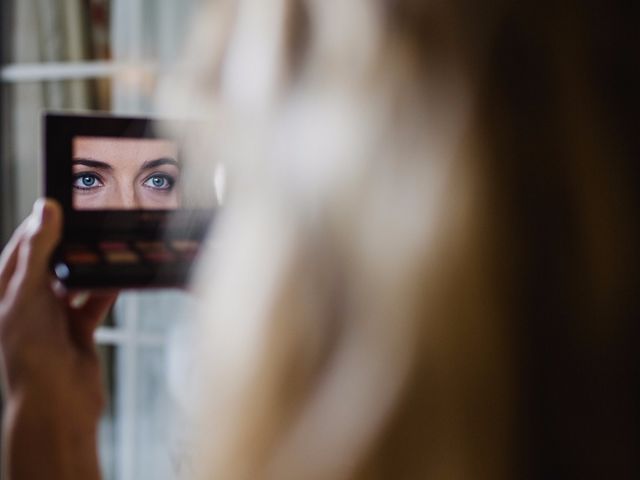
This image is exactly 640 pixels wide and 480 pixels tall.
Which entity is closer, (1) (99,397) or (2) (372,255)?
(2) (372,255)

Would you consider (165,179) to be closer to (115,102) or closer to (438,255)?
(438,255)

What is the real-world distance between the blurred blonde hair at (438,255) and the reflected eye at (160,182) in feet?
0.74

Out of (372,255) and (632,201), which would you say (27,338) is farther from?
(632,201)

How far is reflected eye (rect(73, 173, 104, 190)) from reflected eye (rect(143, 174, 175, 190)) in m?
0.04

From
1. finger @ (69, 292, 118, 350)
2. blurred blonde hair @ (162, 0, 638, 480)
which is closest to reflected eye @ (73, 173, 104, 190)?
finger @ (69, 292, 118, 350)

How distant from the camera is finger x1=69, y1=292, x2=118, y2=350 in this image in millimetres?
452

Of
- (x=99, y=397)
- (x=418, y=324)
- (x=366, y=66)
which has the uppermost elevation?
(x=366, y=66)

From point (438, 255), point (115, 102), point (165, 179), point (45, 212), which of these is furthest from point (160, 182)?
point (115, 102)

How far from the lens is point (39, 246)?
1.43ft

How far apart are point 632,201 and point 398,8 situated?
0.13 meters

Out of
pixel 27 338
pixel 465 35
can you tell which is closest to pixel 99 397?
pixel 27 338

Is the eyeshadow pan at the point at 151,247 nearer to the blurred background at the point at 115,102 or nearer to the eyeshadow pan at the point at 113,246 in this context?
the eyeshadow pan at the point at 113,246

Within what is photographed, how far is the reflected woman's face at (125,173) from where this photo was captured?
536 mm

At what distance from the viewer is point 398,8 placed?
1.00ft
